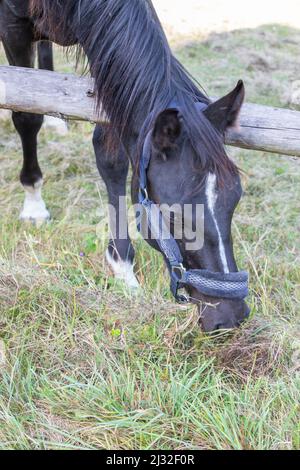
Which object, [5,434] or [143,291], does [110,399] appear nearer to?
[5,434]

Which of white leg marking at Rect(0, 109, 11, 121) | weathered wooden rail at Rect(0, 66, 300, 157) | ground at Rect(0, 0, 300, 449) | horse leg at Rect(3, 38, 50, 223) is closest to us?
ground at Rect(0, 0, 300, 449)

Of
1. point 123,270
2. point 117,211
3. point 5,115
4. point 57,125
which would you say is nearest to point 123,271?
point 123,270

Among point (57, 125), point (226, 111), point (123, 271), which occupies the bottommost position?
point (123, 271)

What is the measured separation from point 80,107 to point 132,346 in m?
1.09

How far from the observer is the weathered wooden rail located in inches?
98.0

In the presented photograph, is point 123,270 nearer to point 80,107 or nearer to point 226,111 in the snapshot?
point 80,107

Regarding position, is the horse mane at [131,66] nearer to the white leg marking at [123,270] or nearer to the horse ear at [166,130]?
the horse ear at [166,130]

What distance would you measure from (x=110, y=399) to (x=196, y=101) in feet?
3.81

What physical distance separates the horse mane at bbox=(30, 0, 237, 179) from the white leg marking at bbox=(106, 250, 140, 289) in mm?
732

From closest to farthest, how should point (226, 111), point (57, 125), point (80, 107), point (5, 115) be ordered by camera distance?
point (226, 111)
point (80, 107)
point (57, 125)
point (5, 115)

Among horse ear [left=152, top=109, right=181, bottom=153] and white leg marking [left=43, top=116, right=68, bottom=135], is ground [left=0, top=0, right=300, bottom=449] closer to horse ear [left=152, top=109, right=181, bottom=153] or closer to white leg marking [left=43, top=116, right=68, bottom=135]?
horse ear [left=152, top=109, right=181, bottom=153]

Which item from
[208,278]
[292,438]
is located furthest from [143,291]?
[292,438]

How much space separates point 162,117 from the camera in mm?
1941

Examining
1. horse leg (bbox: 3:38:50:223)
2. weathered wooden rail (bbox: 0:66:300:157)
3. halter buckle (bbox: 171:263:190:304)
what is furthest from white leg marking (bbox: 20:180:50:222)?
halter buckle (bbox: 171:263:190:304)
